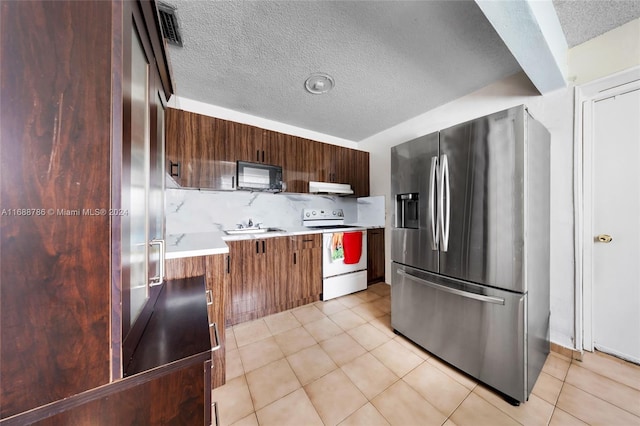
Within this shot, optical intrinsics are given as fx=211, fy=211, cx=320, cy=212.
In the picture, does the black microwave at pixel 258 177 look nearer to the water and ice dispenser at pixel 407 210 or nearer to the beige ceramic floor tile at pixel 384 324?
the water and ice dispenser at pixel 407 210

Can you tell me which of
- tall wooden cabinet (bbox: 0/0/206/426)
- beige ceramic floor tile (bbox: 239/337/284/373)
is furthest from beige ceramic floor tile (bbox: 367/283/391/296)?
tall wooden cabinet (bbox: 0/0/206/426)

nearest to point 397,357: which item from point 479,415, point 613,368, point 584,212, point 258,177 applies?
point 479,415

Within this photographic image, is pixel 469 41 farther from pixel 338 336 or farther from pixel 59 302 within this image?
pixel 338 336

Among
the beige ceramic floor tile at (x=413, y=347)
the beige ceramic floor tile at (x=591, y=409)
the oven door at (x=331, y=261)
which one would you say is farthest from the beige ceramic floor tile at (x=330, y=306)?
the beige ceramic floor tile at (x=591, y=409)

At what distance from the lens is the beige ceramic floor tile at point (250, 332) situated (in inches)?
75.2

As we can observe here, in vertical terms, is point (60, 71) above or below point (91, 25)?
below

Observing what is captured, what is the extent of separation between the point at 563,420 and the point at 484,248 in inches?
38.5

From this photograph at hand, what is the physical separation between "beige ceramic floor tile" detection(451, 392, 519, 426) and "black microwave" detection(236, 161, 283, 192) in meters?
2.43

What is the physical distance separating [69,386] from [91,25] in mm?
775

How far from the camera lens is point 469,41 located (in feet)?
4.97

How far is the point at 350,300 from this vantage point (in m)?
2.70

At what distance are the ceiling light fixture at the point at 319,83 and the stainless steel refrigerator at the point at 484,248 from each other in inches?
39.6

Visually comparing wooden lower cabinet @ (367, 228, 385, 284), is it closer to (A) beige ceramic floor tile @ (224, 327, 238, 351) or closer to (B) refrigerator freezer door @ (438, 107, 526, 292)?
(B) refrigerator freezer door @ (438, 107, 526, 292)

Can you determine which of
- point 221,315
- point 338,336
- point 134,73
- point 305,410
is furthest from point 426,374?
point 134,73
